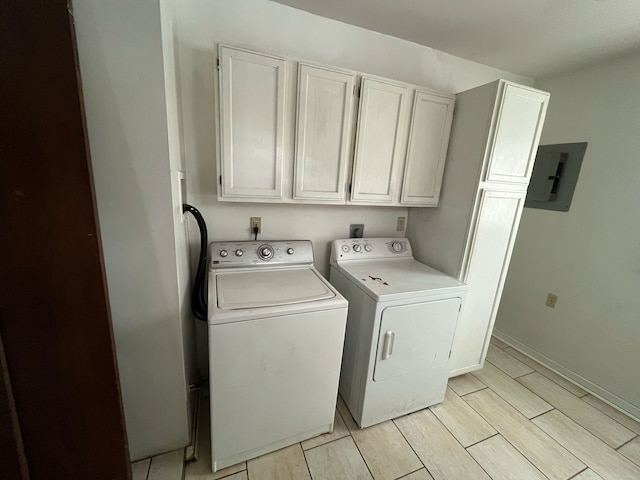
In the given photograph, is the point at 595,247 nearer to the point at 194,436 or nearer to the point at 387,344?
the point at 387,344

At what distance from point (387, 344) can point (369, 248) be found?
2.40ft

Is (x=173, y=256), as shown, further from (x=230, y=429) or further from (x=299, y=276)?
(x=230, y=429)

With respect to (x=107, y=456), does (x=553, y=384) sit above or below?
below

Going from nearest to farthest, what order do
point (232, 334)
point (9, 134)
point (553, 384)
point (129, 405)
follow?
1. point (9, 134)
2. point (232, 334)
3. point (129, 405)
4. point (553, 384)

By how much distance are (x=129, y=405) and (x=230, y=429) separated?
50 centimetres

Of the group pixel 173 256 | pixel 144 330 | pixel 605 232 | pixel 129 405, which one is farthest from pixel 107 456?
pixel 605 232

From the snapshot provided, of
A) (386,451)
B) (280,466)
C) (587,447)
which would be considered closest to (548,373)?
(587,447)

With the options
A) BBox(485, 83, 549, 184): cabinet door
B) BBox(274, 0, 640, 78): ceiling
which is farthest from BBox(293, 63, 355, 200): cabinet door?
BBox(485, 83, 549, 184): cabinet door

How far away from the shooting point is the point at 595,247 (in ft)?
6.16

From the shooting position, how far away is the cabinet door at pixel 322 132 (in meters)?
1.35

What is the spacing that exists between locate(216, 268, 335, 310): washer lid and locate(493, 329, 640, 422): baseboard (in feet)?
7.50

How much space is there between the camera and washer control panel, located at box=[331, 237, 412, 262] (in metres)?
1.79

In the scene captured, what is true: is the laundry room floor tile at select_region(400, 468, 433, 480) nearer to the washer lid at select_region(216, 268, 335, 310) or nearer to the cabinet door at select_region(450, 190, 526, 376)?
the cabinet door at select_region(450, 190, 526, 376)

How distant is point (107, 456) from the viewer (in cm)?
88
